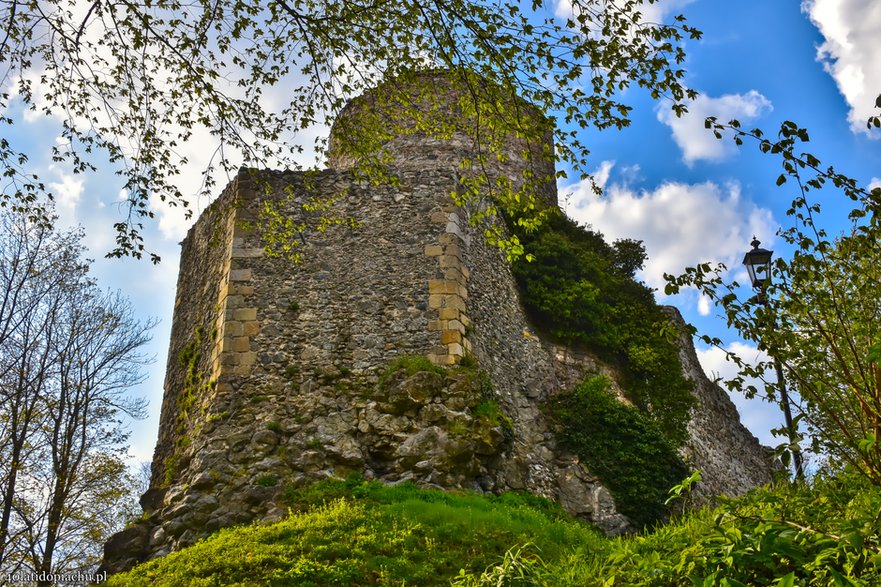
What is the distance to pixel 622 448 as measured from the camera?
43.6 feet

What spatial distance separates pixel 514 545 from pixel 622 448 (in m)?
7.75

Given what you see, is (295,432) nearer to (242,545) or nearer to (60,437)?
(242,545)

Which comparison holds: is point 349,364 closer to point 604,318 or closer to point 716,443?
point 604,318

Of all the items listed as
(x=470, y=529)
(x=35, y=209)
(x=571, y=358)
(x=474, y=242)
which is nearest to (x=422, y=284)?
(x=474, y=242)

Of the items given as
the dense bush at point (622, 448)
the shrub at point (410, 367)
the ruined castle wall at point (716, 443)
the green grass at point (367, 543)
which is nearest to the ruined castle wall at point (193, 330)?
the shrub at point (410, 367)

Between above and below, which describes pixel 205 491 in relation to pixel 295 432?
below

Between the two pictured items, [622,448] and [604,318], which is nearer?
[622,448]

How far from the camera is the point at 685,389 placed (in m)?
16.3

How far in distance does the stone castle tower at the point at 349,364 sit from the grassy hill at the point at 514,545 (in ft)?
2.64

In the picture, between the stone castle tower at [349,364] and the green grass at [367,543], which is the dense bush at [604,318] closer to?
the stone castle tower at [349,364]

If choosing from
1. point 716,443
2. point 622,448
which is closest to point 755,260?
point 622,448

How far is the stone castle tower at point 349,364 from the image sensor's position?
11.2 metres

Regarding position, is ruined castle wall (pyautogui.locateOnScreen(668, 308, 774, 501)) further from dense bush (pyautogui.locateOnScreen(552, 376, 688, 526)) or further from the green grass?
the green grass

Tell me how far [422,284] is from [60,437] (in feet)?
27.5
